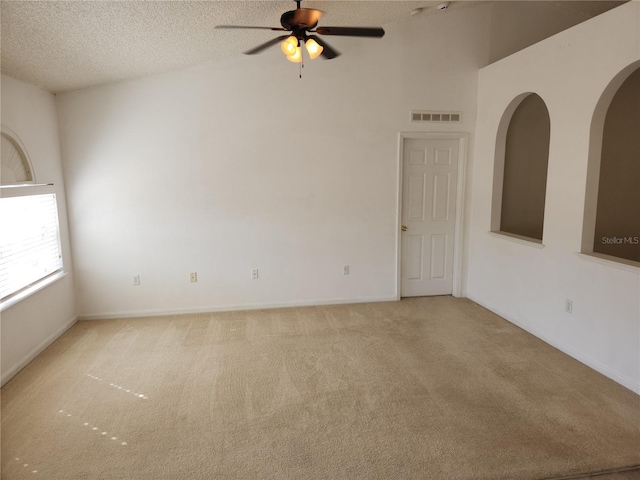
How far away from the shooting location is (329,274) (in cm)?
500

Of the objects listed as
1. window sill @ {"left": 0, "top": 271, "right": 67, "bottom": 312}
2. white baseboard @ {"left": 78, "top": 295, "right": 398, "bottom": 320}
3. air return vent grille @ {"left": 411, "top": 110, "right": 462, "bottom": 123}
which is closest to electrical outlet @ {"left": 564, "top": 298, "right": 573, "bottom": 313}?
white baseboard @ {"left": 78, "top": 295, "right": 398, "bottom": 320}

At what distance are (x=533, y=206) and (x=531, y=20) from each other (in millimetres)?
2296

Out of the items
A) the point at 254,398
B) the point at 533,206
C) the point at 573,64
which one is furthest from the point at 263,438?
the point at 533,206

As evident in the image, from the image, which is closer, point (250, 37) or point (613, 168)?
point (250, 37)

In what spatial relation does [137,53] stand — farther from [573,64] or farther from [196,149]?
[573,64]

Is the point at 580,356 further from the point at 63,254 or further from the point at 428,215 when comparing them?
the point at 63,254

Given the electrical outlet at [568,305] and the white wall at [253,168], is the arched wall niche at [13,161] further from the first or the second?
the electrical outlet at [568,305]

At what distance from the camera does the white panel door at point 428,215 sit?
16.4 ft

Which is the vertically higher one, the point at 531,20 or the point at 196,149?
the point at 531,20

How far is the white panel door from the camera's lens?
197 inches

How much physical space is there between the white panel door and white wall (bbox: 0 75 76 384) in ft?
12.9

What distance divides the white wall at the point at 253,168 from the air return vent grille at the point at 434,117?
0.07m

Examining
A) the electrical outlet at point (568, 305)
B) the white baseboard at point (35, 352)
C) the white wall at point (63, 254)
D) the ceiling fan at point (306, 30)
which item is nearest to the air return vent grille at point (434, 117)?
the ceiling fan at point (306, 30)

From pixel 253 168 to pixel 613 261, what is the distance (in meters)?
3.62
